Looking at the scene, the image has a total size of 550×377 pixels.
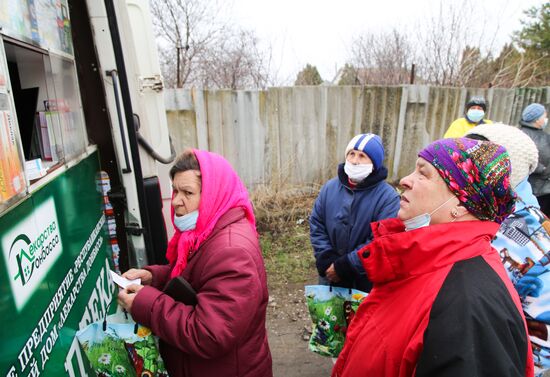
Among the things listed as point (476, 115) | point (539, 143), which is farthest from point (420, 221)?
point (476, 115)

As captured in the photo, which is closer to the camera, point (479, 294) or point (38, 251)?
point (479, 294)

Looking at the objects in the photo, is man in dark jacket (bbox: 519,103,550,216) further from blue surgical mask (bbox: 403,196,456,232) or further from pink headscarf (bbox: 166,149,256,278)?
pink headscarf (bbox: 166,149,256,278)

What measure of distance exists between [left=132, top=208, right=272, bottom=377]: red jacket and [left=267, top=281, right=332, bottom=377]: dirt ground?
1467mm

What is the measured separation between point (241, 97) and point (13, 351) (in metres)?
4.27

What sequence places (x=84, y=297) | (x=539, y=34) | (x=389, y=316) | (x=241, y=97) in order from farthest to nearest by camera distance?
1. (x=539, y=34)
2. (x=241, y=97)
3. (x=84, y=297)
4. (x=389, y=316)

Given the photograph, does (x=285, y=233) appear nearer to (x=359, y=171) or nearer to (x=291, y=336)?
(x=291, y=336)

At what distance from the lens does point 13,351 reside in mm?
977

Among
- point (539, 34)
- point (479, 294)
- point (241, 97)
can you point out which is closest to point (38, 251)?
point (479, 294)

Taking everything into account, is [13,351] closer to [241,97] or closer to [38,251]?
[38,251]


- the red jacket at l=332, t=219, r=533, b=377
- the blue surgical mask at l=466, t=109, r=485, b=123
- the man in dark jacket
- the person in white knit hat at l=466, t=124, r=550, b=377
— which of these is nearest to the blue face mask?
the red jacket at l=332, t=219, r=533, b=377

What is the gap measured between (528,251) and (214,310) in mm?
1257

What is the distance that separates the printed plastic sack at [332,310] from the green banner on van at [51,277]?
1.08 metres

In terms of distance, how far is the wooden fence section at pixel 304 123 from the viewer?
A: 477 cm

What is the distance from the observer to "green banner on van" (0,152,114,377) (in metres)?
1.00
